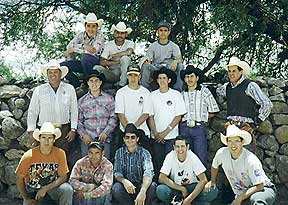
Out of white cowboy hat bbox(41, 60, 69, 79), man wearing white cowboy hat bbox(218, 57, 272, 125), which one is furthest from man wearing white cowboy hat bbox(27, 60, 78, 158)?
man wearing white cowboy hat bbox(218, 57, 272, 125)

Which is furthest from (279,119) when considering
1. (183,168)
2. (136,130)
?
(136,130)

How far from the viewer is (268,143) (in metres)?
8.45

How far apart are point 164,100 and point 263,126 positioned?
5.78ft

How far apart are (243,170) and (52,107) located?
257 cm

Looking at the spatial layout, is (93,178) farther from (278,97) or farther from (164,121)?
(278,97)

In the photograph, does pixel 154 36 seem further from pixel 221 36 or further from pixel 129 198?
pixel 129 198

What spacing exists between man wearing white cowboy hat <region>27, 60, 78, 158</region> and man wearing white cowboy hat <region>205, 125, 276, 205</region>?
6.49 ft

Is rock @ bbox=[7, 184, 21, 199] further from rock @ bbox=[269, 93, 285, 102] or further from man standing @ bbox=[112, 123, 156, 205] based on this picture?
rock @ bbox=[269, 93, 285, 102]

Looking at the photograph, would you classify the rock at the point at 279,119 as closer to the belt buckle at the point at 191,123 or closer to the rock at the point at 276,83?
the rock at the point at 276,83

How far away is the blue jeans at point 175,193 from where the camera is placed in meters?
6.92

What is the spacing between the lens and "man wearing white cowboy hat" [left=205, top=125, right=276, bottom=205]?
652 cm

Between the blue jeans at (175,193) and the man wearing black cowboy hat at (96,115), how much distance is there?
1.00 m

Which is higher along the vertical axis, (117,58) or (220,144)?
(117,58)

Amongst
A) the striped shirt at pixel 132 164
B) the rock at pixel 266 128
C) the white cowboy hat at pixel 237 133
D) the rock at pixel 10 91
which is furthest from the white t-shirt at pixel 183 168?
the rock at pixel 10 91
